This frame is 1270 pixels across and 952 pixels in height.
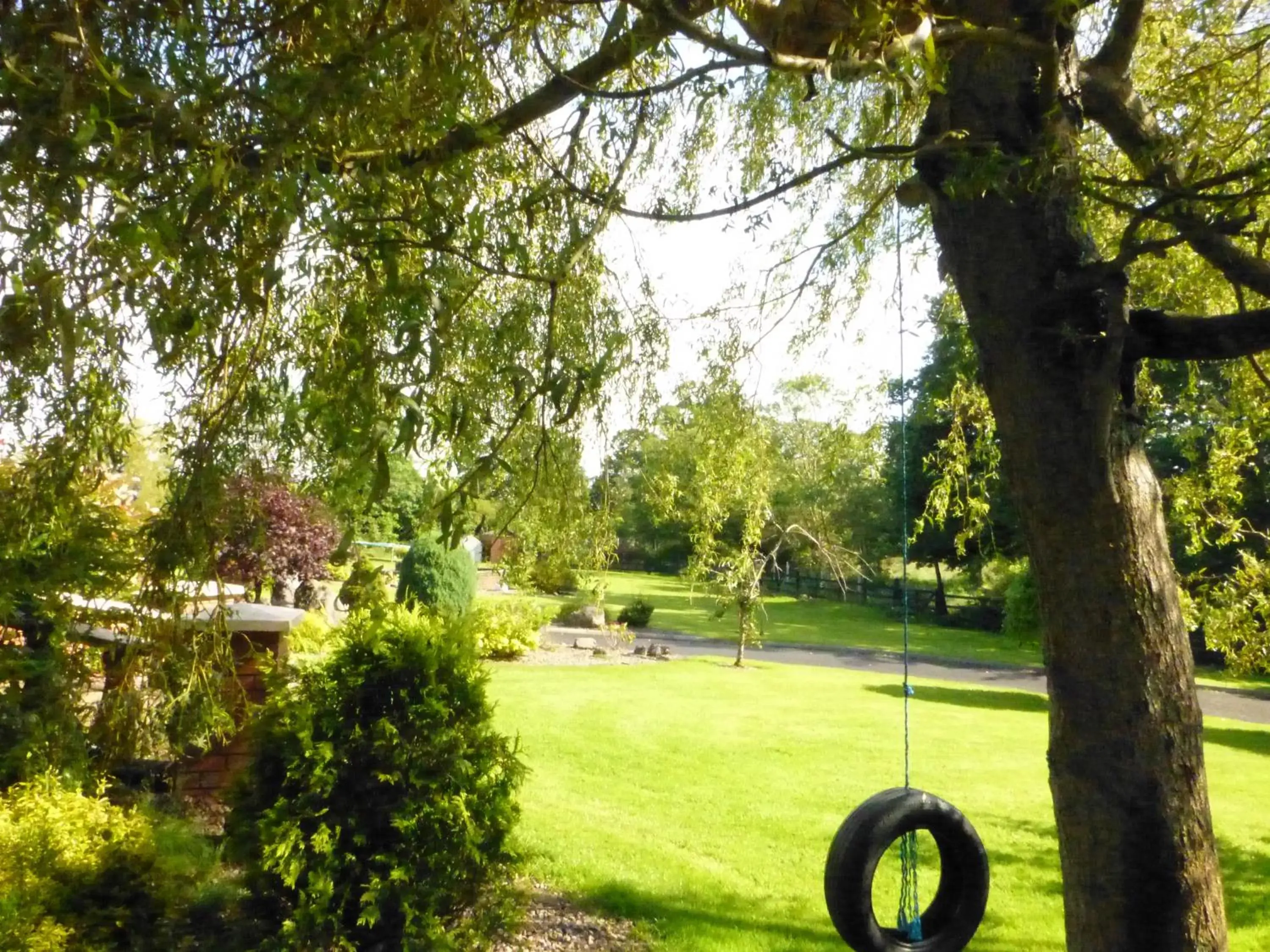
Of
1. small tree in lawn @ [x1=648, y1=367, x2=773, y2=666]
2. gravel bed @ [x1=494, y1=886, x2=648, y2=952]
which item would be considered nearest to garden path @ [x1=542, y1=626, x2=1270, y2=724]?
small tree in lawn @ [x1=648, y1=367, x2=773, y2=666]

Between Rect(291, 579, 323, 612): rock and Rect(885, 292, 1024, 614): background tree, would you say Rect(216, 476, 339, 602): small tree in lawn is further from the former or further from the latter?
Rect(885, 292, 1024, 614): background tree

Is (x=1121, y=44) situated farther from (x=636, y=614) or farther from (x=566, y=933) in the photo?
(x=636, y=614)

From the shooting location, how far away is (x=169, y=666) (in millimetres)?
3766

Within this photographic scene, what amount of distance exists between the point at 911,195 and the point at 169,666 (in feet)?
10.7

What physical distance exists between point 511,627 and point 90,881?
1162 centimetres

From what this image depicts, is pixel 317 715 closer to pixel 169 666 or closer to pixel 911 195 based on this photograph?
pixel 169 666

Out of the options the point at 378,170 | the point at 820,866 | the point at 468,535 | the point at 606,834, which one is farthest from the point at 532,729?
the point at 378,170

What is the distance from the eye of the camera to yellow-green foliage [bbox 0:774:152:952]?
3.54 m

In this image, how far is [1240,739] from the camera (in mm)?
12102

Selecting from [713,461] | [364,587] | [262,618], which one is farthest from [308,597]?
[364,587]

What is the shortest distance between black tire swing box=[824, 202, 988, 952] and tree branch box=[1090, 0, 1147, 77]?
4.66 feet

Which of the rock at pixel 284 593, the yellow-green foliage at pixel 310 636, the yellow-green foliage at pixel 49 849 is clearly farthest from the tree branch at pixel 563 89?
the rock at pixel 284 593

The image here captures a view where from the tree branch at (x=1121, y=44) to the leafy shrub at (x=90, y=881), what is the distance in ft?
15.6

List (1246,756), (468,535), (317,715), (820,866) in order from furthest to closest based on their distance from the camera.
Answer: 1. (1246,756)
2. (820,866)
3. (317,715)
4. (468,535)
